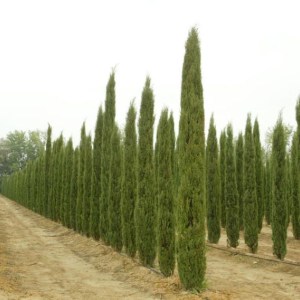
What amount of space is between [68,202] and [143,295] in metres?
16.7

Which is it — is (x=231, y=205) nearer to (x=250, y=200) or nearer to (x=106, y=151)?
(x=250, y=200)

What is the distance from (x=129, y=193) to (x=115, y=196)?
1.97 m

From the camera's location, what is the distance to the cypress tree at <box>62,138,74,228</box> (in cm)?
2381

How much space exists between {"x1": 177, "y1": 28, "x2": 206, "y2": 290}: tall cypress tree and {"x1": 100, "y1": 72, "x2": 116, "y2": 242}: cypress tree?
7.65 m

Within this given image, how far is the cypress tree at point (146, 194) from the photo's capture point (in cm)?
1153

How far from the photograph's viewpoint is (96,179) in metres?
18.8

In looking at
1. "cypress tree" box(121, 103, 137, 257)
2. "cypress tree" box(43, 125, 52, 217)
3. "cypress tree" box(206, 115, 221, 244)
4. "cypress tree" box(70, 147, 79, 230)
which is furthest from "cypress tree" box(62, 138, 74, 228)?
"cypress tree" box(121, 103, 137, 257)

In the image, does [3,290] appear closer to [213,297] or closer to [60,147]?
[213,297]

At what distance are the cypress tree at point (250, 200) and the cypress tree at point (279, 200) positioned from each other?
1.80 metres

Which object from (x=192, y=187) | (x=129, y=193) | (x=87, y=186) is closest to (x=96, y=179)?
(x=87, y=186)

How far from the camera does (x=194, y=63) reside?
378 inches

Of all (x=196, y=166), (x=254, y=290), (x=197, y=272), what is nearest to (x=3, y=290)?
(x=197, y=272)

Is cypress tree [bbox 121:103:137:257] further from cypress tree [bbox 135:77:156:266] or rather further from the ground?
cypress tree [bbox 135:77:156:266]

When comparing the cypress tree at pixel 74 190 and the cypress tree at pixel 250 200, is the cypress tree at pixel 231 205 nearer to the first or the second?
the cypress tree at pixel 250 200
